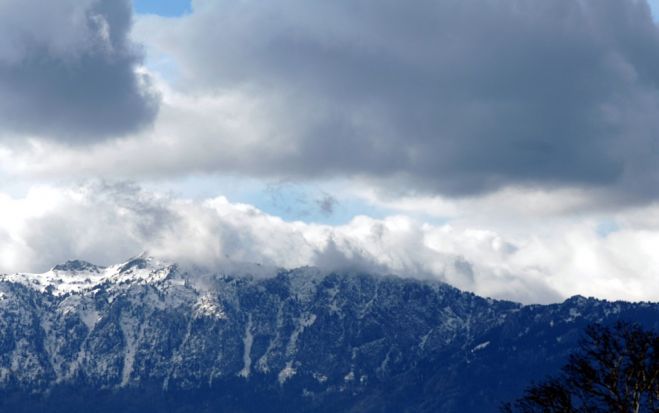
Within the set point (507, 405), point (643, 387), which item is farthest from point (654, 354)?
point (507, 405)

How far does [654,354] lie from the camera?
4796 inches

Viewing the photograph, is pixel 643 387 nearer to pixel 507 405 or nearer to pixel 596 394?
pixel 596 394

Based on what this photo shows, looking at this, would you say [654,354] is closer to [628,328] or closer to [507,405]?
[628,328]

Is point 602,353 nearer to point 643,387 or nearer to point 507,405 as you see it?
point 643,387

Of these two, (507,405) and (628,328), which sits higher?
(628,328)

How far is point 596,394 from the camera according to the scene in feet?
400

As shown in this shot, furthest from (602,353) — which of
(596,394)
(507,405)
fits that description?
(507,405)

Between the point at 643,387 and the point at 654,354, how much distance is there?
372cm

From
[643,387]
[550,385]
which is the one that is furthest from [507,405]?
[643,387]

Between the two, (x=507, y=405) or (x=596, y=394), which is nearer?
(x=596, y=394)

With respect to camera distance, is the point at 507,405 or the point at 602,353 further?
the point at 507,405

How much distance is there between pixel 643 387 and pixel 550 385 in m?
9.39

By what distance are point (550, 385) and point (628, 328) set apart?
10.4m

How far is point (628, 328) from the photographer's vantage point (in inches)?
5049
